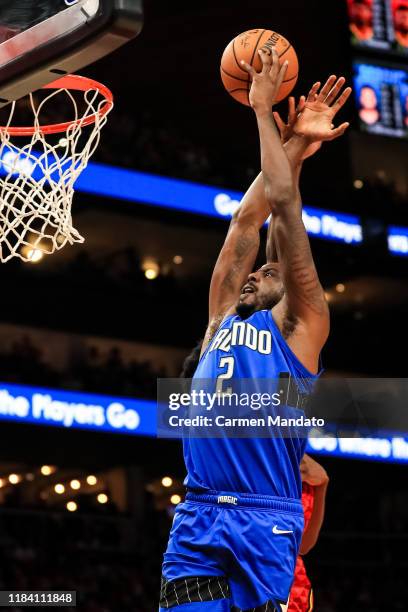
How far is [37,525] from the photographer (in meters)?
14.4

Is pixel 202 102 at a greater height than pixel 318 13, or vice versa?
pixel 318 13

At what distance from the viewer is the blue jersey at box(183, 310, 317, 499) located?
3.92 m

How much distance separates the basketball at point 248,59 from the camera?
4.57 meters

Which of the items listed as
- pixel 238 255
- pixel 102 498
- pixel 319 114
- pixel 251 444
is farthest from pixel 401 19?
pixel 251 444

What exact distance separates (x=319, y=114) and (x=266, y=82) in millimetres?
273

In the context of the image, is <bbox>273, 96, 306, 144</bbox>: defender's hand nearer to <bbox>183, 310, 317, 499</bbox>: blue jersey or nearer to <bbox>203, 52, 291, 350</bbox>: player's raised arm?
<bbox>203, 52, 291, 350</bbox>: player's raised arm

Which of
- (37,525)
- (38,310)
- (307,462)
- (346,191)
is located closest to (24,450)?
(37,525)

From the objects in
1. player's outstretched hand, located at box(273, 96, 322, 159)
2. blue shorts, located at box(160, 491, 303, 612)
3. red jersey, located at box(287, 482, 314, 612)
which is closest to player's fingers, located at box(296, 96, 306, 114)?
player's outstretched hand, located at box(273, 96, 322, 159)

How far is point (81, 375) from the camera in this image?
1521cm

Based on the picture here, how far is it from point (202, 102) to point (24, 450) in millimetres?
7649

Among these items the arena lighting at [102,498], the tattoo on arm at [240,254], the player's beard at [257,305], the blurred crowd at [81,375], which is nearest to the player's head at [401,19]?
the blurred crowd at [81,375]

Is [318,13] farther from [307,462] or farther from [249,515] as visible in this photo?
[249,515]

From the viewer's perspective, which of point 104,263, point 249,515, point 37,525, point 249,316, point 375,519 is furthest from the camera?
point 375,519

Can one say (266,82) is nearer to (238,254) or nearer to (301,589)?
Result: (238,254)
